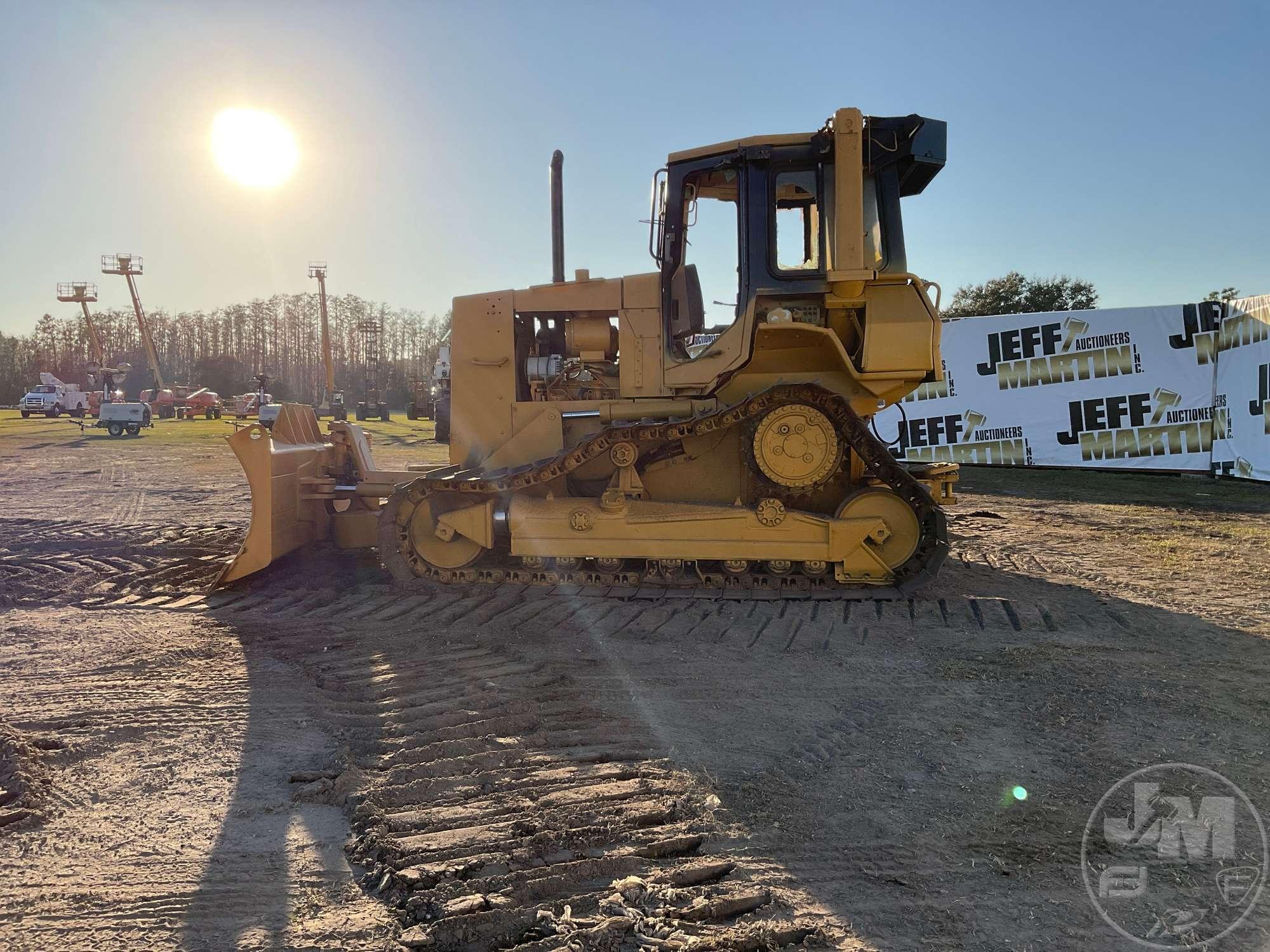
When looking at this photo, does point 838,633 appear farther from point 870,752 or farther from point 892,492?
point 870,752

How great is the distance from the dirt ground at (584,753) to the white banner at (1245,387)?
26.9ft

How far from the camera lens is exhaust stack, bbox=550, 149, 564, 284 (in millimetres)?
7133

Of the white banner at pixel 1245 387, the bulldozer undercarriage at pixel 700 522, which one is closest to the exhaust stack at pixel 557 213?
the bulldozer undercarriage at pixel 700 522

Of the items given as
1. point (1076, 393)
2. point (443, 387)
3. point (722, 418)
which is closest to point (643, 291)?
point (722, 418)

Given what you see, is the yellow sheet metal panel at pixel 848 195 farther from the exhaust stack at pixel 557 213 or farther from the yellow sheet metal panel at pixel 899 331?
the exhaust stack at pixel 557 213

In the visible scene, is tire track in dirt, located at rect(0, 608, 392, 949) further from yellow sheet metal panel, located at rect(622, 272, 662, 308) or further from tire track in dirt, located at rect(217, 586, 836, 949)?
yellow sheet metal panel, located at rect(622, 272, 662, 308)

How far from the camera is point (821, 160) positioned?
231 inches

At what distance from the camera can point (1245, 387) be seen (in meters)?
13.4

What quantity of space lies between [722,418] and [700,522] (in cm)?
84

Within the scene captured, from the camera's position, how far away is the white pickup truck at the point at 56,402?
38.0 meters

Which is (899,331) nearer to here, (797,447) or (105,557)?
(797,447)

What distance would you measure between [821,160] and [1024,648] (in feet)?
12.5

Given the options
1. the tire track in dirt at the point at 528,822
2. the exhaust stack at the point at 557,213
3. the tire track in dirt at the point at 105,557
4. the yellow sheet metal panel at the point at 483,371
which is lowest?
the tire track in dirt at the point at 528,822

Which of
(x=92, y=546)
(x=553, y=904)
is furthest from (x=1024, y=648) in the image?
(x=92, y=546)
